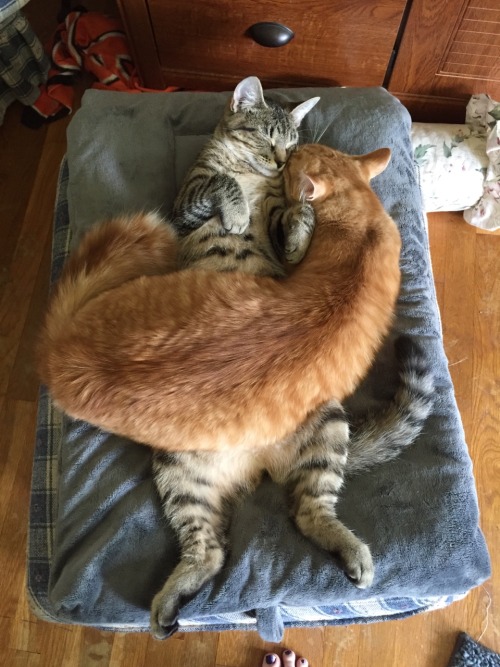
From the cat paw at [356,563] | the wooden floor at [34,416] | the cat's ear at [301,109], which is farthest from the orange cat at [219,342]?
the wooden floor at [34,416]

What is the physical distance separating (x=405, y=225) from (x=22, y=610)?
4.73ft

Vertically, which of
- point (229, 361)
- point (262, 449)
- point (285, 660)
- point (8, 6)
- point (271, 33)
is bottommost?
point (285, 660)

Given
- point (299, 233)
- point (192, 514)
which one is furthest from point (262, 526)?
point (299, 233)

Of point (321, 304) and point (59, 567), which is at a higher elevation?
point (321, 304)

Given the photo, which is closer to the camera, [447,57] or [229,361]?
[229,361]

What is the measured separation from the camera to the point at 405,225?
1365mm

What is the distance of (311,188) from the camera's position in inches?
46.1

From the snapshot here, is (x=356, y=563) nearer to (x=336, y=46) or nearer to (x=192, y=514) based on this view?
(x=192, y=514)

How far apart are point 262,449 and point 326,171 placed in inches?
25.7

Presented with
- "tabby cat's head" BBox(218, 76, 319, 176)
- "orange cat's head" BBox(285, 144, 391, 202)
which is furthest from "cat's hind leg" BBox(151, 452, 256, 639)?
"tabby cat's head" BBox(218, 76, 319, 176)

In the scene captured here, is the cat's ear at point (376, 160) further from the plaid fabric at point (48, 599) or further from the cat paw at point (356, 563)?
the plaid fabric at point (48, 599)

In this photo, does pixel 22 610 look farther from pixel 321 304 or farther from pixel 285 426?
pixel 321 304

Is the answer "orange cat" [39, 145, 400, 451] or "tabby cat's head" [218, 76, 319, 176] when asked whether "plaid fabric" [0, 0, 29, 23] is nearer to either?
"tabby cat's head" [218, 76, 319, 176]

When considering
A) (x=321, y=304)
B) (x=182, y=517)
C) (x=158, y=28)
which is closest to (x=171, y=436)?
(x=182, y=517)
